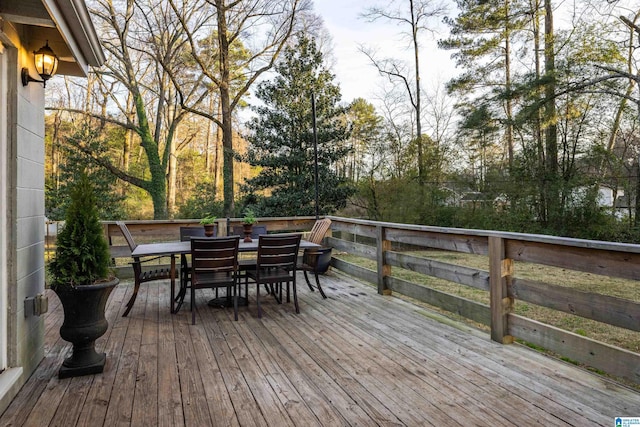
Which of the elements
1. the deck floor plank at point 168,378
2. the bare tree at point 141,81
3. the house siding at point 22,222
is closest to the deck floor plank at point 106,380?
the deck floor plank at point 168,378

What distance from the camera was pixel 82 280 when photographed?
8.14ft

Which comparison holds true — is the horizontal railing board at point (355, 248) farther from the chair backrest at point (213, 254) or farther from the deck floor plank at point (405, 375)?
the chair backrest at point (213, 254)

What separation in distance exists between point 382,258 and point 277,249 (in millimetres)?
1327

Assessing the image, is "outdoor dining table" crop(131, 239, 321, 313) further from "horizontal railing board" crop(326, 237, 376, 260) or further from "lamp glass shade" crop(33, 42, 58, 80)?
"lamp glass shade" crop(33, 42, 58, 80)

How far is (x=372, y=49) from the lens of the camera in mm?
12727

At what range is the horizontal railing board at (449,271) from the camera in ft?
10.3

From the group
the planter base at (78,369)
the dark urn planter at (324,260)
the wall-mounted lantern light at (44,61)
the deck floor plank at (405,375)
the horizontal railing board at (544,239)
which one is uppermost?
the wall-mounted lantern light at (44,61)

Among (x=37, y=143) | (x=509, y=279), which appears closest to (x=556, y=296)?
(x=509, y=279)

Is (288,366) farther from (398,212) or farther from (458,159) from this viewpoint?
(458,159)

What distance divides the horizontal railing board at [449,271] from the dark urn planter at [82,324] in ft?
8.36

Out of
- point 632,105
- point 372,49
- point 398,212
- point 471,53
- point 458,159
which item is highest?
point 372,49

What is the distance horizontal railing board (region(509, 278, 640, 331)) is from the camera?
7.01ft

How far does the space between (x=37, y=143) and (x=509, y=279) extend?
3.36 m

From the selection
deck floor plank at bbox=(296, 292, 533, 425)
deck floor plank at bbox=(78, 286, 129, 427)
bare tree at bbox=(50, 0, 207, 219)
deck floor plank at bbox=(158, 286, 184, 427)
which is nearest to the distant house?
deck floor plank at bbox=(78, 286, 129, 427)
